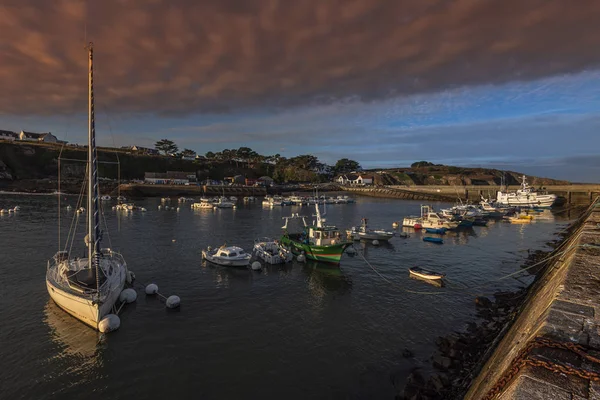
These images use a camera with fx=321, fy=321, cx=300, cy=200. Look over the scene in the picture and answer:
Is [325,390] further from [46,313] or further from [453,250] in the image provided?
[453,250]

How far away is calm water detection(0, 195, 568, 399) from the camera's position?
15.1 m

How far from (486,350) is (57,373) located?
21416 mm

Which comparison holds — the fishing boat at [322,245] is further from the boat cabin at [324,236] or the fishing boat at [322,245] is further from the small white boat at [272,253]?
the small white boat at [272,253]

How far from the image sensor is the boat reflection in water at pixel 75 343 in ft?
52.3

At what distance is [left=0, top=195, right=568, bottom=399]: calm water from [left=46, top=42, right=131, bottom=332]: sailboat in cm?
96

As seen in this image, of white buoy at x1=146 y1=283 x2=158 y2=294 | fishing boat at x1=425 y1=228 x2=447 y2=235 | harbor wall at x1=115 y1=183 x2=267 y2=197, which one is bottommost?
white buoy at x1=146 y1=283 x2=158 y2=294

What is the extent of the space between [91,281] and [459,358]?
22006mm

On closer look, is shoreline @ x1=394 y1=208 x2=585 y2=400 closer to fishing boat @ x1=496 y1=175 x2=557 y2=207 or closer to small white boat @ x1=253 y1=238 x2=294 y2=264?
small white boat @ x1=253 y1=238 x2=294 y2=264

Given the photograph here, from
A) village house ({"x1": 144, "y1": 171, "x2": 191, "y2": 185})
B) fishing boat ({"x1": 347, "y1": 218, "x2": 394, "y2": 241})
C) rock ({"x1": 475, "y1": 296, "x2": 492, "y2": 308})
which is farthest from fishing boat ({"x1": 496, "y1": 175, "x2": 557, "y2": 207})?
village house ({"x1": 144, "y1": 171, "x2": 191, "y2": 185})

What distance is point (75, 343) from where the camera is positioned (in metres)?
17.9

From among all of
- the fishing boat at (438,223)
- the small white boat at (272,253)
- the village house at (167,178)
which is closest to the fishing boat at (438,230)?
the fishing boat at (438,223)

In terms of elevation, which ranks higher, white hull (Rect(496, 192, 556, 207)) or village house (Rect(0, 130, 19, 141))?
village house (Rect(0, 130, 19, 141))

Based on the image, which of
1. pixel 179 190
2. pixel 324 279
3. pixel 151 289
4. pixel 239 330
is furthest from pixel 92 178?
pixel 179 190

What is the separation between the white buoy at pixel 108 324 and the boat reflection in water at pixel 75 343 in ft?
1.20
